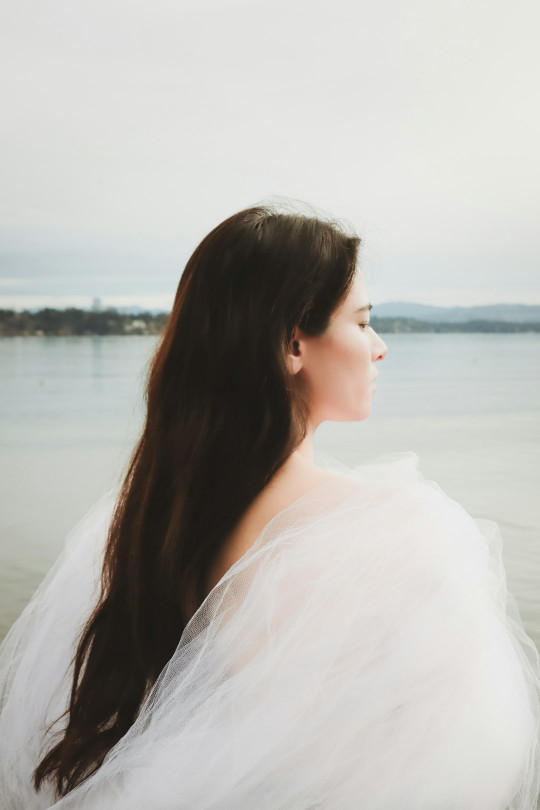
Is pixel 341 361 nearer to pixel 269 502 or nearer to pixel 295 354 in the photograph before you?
pixel 295 354

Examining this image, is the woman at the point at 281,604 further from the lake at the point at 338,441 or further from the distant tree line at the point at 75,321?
the distant tree line at the point at 75,321

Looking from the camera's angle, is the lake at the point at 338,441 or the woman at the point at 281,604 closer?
the woman at the point at 281,604

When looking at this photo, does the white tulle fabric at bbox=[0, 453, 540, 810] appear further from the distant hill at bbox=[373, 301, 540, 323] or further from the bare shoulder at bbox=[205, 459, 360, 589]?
the distant hill at bbox=[373, 301, 540, 323]

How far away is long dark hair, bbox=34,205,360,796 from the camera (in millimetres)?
994

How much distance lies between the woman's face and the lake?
261 millimetres

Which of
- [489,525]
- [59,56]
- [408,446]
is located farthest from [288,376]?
[59,56]

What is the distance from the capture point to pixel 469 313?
9.83 meters

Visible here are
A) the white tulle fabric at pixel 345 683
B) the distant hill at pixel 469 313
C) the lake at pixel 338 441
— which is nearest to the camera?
the white tulle fabric at pixel 345 683

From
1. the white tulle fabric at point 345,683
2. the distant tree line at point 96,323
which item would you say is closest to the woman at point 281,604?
the white tulle fabric at point 345,683

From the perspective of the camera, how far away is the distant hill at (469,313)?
8406mm

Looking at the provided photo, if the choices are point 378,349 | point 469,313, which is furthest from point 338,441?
point 469,313

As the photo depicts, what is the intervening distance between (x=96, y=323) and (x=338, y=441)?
4.66m

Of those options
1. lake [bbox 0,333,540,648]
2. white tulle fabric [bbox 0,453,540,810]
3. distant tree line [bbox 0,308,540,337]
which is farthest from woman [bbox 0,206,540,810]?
distant tree line [bbox 0,308,540,337]

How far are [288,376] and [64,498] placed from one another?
301cm
